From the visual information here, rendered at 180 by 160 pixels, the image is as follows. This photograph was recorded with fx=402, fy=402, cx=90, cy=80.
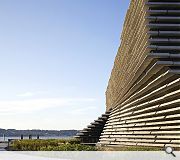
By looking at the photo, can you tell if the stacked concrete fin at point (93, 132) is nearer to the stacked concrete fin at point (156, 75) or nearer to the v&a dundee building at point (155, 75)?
the v&a dundee building at point (155, 75)

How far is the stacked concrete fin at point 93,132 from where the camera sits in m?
70.4

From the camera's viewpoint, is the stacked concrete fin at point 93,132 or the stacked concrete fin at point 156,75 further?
the stacked concrete fin at point 93,132

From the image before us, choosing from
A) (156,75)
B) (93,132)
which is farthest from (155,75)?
(93,132)

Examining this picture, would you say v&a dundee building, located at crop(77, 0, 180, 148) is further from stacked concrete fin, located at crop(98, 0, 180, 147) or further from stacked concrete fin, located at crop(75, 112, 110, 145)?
stacked concrete fin, located at crop(75, 112, 110, 145)

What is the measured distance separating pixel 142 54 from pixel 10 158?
36.0 meters

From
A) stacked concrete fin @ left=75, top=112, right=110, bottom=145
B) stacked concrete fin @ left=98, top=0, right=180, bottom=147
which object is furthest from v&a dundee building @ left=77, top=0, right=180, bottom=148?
stacked concrete fin @ left=75, top=112, right=110, bottom=145

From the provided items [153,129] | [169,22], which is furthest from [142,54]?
[153,129]

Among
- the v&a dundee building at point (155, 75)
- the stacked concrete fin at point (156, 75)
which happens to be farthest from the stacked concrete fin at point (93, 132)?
the stacked concrete fin at point (156, 75)

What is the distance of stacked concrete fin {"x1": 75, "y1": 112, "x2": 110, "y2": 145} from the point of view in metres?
70.4

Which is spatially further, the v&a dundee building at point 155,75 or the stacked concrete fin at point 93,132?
the stacked concrete fin at point 93,132

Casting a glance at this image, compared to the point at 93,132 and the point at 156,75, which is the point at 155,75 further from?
the point at 93,132

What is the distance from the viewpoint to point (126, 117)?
171ft

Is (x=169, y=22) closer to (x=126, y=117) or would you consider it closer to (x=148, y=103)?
(x=148, y=103)

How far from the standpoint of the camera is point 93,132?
71625mm
